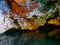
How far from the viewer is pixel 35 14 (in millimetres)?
4785

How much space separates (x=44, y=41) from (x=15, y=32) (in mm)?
957

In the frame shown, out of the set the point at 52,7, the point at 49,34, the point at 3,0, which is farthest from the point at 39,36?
the point at 3,0

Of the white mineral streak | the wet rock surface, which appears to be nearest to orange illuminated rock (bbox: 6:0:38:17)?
the white mineral streak

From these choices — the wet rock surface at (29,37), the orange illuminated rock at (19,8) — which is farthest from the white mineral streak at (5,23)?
the orange illuminated rock at (19,8)

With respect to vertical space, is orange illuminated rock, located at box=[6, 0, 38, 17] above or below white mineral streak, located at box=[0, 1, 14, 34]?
above

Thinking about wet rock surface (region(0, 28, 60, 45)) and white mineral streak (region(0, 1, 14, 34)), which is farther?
white mineral streak (region(0, 1, 14, 34))

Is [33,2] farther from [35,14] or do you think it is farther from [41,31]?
[41,31]

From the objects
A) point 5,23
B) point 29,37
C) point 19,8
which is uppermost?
point 19,8

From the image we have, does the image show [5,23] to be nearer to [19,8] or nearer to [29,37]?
[19,8]

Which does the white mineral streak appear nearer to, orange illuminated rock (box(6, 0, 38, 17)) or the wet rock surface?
the wet rock surface

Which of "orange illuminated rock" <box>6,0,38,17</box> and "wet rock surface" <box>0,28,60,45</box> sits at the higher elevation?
"orange illuminated rock" <box>6,0,38,17</box>

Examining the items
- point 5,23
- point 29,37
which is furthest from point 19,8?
point 29,37

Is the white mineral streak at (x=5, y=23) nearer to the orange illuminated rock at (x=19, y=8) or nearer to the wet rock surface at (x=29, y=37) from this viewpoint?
the wet rock surface at (x=29, y=37)

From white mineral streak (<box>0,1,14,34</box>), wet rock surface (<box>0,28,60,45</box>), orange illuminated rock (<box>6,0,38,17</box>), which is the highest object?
orange illuminated rock (<box>6,0,38,17</box>)
